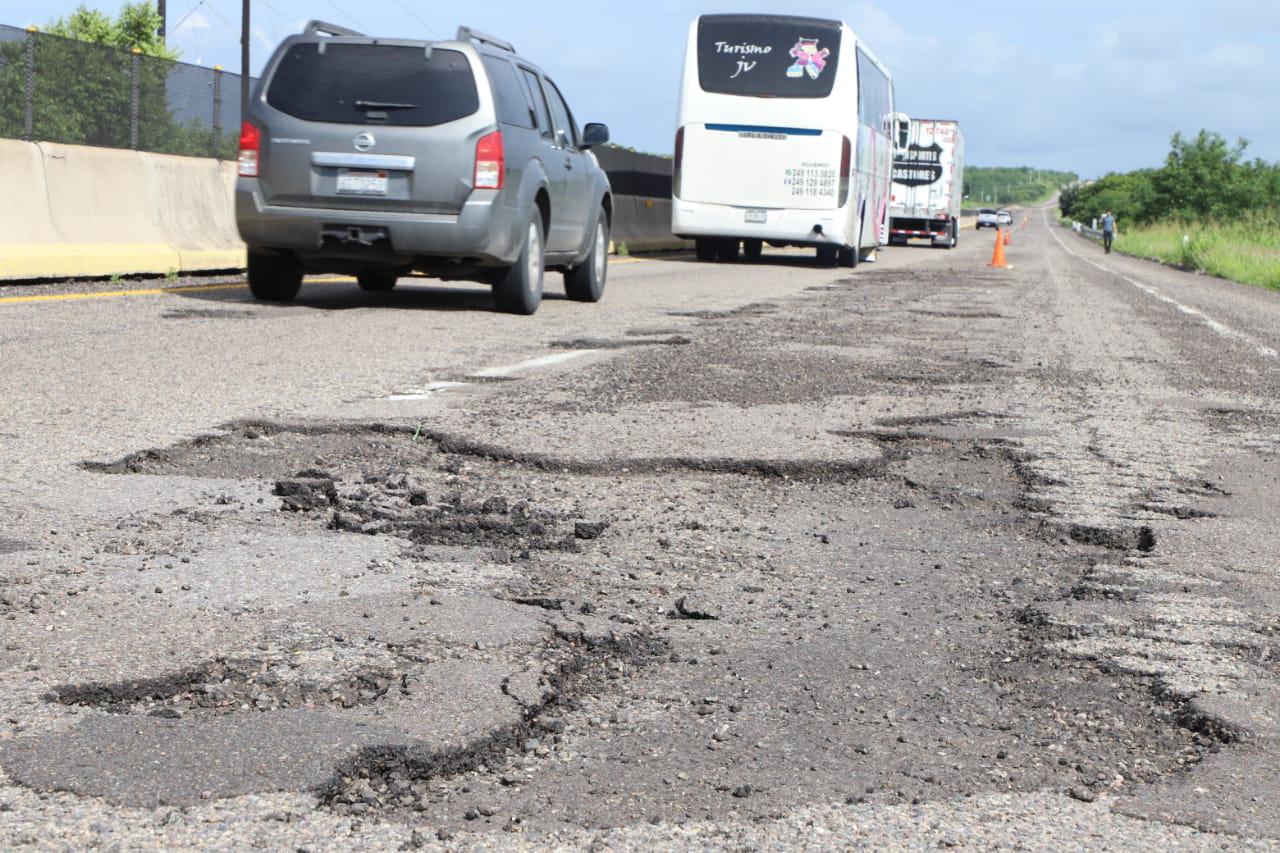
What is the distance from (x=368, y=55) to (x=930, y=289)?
959 centimetres

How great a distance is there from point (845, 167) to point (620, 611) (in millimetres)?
21123

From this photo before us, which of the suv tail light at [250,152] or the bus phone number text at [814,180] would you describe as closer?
the suv tail light at [250,152]

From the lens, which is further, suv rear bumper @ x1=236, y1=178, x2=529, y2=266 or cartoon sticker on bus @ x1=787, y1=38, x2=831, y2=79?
cartoon sticker on bus @ x1=787, y1=38, x2=831, y2=79

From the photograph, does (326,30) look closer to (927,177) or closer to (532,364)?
(532,364)

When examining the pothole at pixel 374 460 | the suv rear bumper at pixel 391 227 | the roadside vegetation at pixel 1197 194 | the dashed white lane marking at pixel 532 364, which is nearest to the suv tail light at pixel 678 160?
the suv rear bumper at pixel 391 227

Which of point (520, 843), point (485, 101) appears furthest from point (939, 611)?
point (485, 101)

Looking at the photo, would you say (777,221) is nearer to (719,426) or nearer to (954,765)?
(719,426)

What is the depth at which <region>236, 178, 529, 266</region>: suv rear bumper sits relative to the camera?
10875 mm

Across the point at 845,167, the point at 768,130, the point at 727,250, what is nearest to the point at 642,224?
the point at 727,250

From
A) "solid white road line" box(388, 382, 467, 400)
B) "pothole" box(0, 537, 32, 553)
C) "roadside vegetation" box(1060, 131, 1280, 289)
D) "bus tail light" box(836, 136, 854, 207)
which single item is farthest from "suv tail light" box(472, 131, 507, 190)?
"roadside vegetation" box(1060, 131, 1280, 289)

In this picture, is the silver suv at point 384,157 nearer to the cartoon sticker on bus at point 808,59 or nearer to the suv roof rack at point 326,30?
the suv roof rack at point 326,30

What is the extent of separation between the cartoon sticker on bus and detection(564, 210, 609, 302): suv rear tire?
10.9 metres

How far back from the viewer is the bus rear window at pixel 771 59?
23.8 m

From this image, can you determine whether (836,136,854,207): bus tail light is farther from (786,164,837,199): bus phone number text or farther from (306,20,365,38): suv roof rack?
(306,20,365,38): suv roof rack
